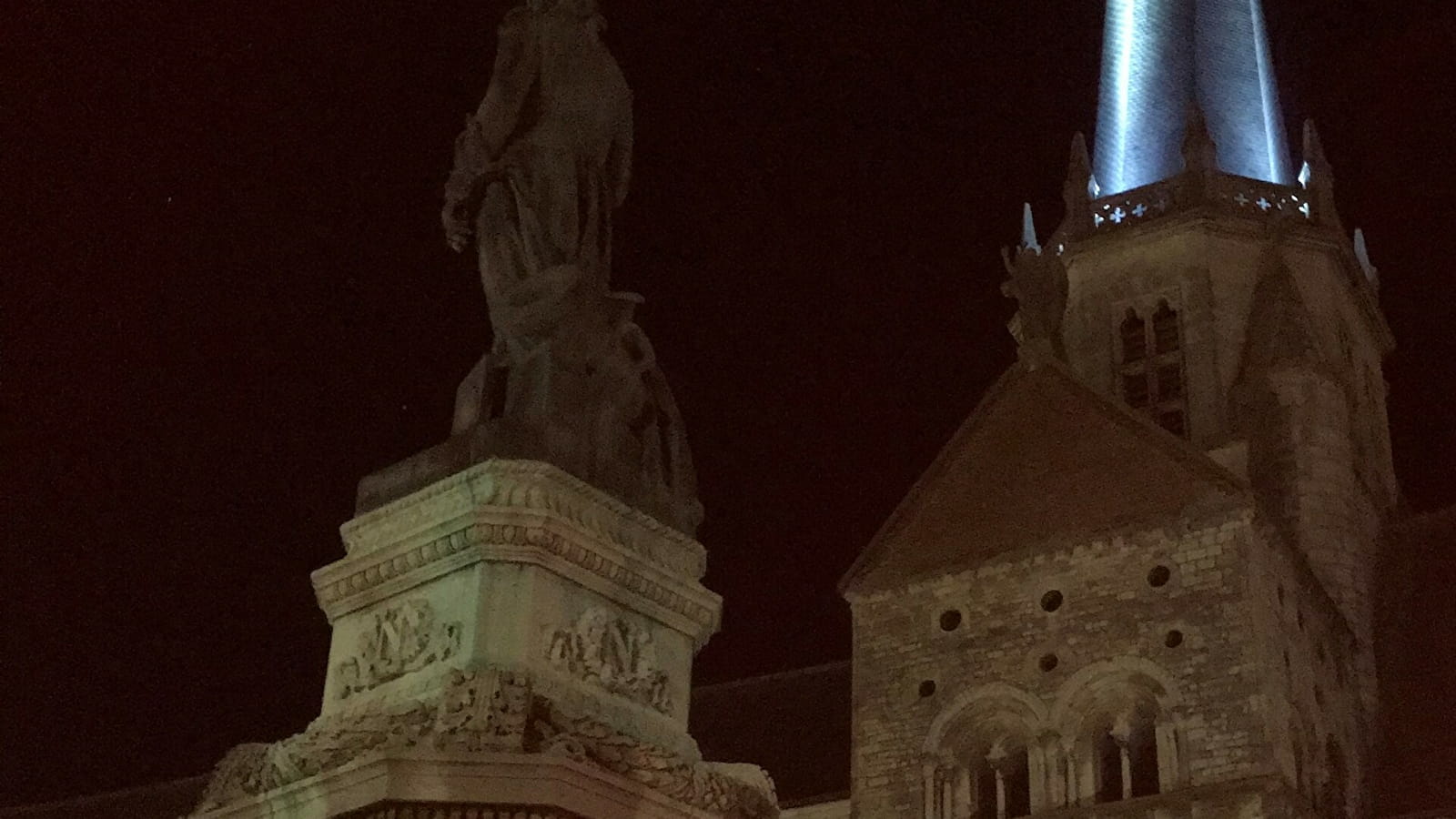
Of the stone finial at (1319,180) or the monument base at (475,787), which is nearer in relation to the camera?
the monument base at (475,787)

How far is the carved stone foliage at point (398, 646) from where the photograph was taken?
4.20 metres

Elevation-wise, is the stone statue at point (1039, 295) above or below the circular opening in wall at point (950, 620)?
above

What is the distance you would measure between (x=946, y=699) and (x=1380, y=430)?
10907mm

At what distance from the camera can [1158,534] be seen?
20.9m

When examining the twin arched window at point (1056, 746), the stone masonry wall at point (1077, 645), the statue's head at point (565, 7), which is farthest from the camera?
the twin arched window at point (1056, 746)

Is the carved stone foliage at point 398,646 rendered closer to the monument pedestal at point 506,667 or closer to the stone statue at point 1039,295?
the monument pedestal at point 506,667

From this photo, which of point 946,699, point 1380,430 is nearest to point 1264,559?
point 946,699

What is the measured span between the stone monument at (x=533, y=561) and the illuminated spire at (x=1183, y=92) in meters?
25.2

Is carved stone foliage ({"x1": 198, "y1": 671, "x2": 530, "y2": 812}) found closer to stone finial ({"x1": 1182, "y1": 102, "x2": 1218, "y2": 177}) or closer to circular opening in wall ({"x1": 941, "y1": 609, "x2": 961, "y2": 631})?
circular opening in wall ({"x1": 941, "y1": 609, "x2": 961, "y2": 631})

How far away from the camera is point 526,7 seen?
519 centimetres

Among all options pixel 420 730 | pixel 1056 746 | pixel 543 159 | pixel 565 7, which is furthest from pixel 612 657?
pixel 1056 746

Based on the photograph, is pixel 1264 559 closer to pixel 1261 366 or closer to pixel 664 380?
pixel 1261 366

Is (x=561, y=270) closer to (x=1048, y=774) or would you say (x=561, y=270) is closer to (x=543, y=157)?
(x=543, y=157)

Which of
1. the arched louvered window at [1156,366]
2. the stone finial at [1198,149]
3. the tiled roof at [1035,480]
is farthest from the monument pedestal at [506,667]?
the stone finial at [1198,149]
